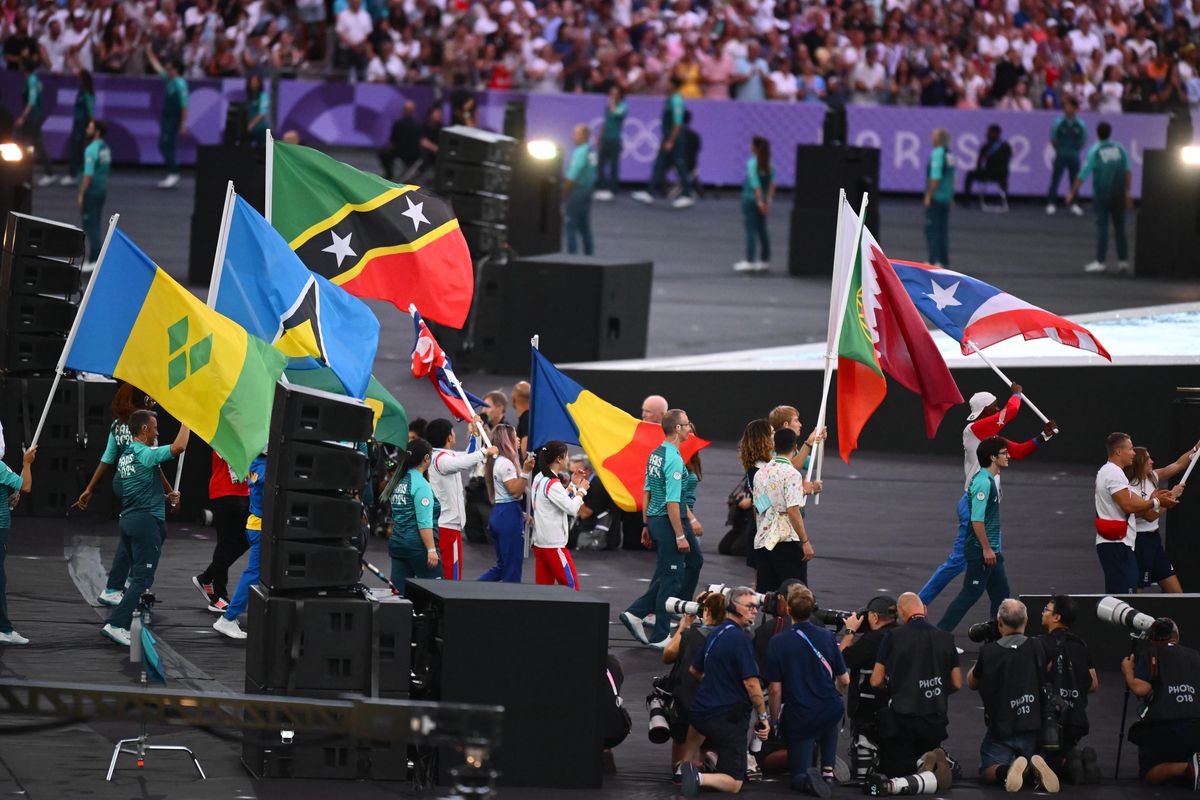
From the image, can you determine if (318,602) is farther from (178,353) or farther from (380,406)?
(380,406)

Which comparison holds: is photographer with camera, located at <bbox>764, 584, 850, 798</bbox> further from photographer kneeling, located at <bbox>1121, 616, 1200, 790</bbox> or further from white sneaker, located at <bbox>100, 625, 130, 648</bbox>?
white sneaker, located at <bbox>100, 625, 130, 648</bbox>

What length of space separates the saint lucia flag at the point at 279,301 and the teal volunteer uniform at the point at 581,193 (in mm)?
15429

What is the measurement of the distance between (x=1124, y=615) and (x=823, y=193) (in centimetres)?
1837

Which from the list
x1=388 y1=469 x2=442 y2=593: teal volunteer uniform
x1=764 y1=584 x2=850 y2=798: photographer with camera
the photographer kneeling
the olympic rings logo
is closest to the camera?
x1=764 y1=584 x2=850 y2=798: photographer with camera

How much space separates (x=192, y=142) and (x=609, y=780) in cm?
2698

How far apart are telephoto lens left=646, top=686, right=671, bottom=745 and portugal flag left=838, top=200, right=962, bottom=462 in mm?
3927

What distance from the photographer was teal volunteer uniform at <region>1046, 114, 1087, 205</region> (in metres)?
37.2

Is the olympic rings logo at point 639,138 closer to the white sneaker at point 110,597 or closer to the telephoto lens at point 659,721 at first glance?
the white sneaker at point 110,597

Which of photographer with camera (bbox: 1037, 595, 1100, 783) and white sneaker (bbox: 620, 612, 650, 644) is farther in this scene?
white sneaker (bbox: 620, 612, 650, 644)

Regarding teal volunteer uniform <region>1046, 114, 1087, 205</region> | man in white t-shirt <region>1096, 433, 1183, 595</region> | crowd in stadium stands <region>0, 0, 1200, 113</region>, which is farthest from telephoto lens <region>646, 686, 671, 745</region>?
crowd in stadium stands <region>0, 0, 1200, 113</region>

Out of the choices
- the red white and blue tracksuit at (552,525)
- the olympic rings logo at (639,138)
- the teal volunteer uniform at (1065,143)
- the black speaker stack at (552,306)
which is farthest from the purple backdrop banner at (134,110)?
the red white and blue tracksuit at (552,525)

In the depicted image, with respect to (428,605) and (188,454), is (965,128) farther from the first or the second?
(428,605)

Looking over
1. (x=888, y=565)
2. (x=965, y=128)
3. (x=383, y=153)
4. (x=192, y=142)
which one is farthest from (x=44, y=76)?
(x=888, y=565)

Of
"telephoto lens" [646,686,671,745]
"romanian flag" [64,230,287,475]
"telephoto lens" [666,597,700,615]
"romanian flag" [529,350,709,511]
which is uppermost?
"romanian flag" [64,230,287,475]
